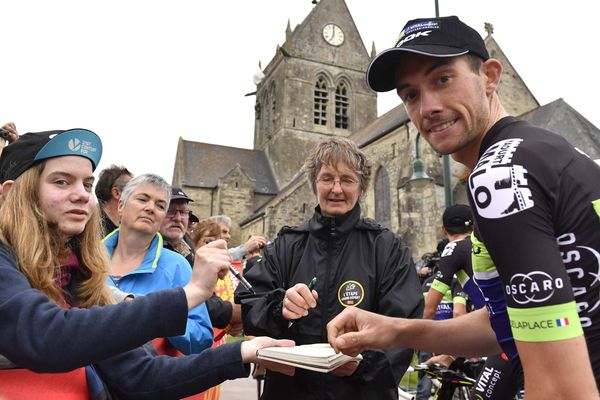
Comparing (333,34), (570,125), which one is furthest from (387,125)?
(333,34)

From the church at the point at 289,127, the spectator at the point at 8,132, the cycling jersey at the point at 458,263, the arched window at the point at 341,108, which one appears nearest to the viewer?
the spectator at the point at 8,132

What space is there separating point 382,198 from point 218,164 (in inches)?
850

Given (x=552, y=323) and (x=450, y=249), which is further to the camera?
(x=450, y=249)

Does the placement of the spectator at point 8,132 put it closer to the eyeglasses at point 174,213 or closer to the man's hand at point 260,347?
the eyeglasses at point 174,213

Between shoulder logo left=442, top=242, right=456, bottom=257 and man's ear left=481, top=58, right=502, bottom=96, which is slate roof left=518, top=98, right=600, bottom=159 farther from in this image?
man's ear left=481, top=58, right=502, bottom=96

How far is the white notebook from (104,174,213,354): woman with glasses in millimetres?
982

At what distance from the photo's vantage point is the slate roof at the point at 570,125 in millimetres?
16312

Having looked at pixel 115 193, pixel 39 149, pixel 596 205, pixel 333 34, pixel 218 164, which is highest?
pixel 333 34

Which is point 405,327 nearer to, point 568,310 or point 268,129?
point 568,310

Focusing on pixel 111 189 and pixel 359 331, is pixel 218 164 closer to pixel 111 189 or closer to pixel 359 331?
pixel 111 189

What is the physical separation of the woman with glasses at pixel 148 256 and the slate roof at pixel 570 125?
16.5m

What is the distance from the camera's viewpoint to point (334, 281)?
2434 mm

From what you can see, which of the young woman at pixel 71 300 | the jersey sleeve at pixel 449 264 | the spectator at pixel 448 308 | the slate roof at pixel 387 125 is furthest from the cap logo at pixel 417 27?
the slate roof at pixel 387 125

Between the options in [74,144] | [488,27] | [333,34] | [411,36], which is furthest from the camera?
[333,34]
